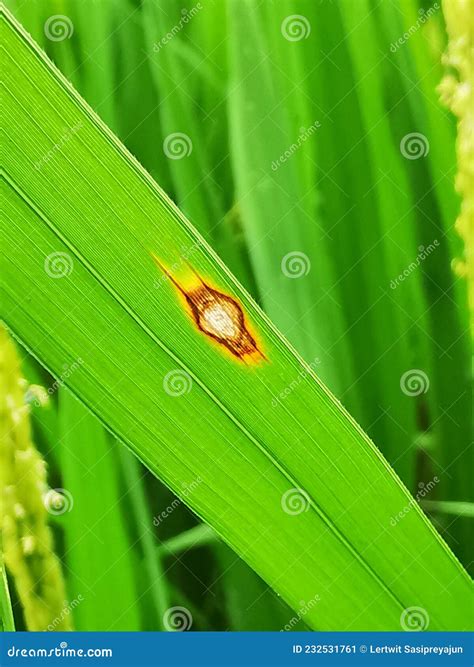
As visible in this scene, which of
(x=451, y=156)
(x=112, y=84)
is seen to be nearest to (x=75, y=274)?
(x=112, y=84)

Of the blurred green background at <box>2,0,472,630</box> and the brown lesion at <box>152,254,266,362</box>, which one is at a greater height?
the blurred green background at <box>2,0,472,630</box>

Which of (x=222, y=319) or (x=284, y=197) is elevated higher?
(x=284, y=197)

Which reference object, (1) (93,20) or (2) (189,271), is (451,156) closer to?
(2) (189,271)

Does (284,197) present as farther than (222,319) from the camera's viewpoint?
Yes

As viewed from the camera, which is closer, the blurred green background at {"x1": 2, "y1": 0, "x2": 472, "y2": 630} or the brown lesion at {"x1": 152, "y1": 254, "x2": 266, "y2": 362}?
the brown lesion at {"x1": 152, "y1": 254, "x2": 266, "y2": 362}

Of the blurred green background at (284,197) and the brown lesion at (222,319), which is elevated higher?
the blurred green background at (284,197)
